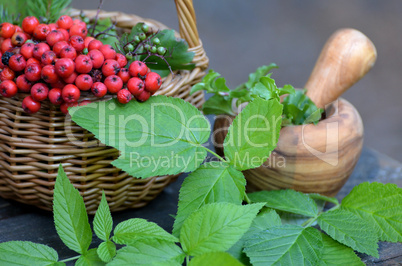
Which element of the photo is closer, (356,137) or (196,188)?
(196,188)

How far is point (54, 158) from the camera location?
544 mm

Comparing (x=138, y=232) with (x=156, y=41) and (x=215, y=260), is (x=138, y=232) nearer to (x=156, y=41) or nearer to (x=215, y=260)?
(x=215, y=260)

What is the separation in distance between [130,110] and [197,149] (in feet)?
0.30

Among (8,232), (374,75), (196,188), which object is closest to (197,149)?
(196,188)

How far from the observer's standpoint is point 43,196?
0.59 m

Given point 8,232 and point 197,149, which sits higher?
point 197,149

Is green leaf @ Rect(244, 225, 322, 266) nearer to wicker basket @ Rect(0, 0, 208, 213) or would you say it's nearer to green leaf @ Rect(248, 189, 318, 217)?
green leaf @ Rect(248, 189, 318, 217)

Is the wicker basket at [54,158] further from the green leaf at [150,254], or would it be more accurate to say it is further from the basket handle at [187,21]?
the green leaf at [150,254]

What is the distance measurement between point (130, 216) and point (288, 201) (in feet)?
0.73

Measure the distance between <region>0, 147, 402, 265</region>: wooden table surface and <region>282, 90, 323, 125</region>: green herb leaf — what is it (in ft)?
0.49

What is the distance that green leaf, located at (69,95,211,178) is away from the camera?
489mm

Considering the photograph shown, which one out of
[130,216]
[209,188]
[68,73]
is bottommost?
[130,216]

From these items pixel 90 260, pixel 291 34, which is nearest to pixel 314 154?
pixel 90 260

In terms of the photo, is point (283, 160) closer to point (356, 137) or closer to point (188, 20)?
point (356, 137)
